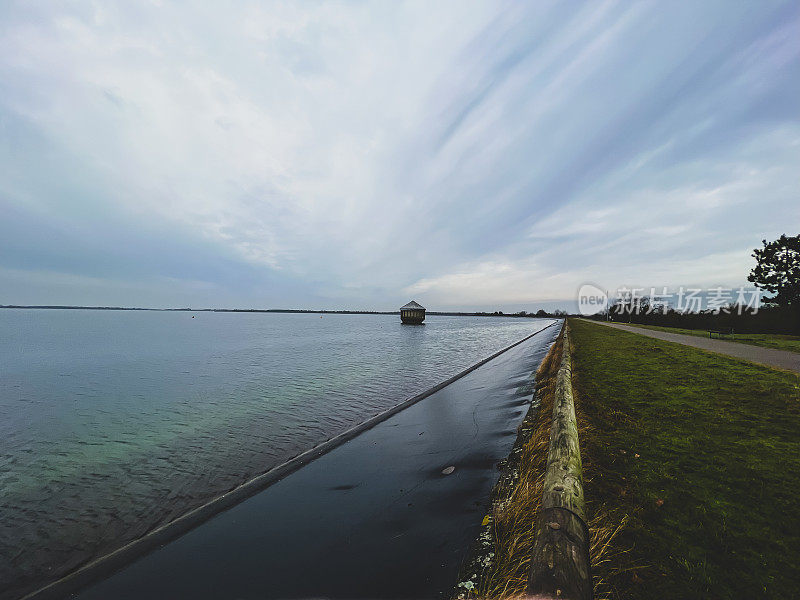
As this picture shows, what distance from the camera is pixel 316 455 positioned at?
24.6 ft

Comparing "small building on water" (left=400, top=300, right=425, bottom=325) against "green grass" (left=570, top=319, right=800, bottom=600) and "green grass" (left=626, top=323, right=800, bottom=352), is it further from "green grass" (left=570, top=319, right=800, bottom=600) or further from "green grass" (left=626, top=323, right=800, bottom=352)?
"green grass" (left=570, top=319, right=800, bottom=600)

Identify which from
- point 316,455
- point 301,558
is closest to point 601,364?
point 316,455

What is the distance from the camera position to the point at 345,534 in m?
4.58

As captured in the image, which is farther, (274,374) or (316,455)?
(274,374)

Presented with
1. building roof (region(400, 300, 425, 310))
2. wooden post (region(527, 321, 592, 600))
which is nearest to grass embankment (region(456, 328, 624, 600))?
wooden post (region(527, 321, 592, 600))

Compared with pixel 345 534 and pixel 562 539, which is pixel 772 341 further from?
pixel 345 534

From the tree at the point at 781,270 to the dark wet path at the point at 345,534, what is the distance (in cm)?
3283

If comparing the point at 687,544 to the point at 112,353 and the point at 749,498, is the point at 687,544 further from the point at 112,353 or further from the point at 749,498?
the point at 112,353

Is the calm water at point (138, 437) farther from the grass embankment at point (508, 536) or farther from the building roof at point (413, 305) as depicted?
the building roof at point (413, 305)

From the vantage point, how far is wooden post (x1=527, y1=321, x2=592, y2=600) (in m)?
2.05

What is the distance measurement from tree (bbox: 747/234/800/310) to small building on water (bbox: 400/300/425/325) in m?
→ 62.5

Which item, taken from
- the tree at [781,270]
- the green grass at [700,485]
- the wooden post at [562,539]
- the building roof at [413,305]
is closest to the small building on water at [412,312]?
the building roof at [413,305]

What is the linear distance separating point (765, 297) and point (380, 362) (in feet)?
106

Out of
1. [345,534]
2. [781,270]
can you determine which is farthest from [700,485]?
[781,270]
